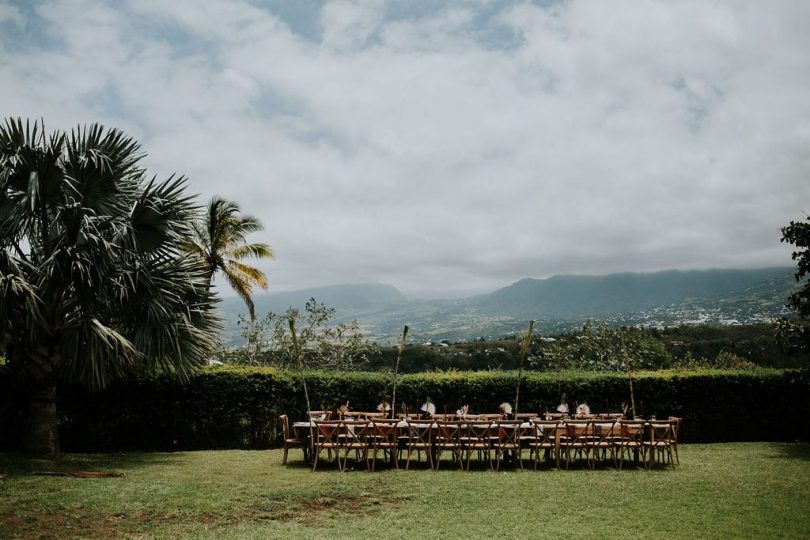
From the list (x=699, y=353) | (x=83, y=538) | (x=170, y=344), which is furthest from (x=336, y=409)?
(x=699, y=353)

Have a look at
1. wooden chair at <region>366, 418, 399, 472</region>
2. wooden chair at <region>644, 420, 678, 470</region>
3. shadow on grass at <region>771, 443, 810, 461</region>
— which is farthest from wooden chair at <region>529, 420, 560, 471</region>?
shadow on grass at <region>771, 443, 810, 461</region>

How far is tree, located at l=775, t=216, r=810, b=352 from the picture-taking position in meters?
16.5

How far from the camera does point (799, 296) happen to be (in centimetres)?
1695

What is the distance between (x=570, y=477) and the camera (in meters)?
11.9

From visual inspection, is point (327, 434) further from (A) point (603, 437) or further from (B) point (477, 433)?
(A) point (603, 437)

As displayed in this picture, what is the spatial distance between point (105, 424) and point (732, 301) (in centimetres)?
18001

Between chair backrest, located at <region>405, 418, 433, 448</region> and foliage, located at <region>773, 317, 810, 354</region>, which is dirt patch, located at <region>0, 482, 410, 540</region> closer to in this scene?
chair backrest, located at <region>405, 418, 433, 448</region>

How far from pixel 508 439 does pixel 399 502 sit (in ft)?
14.5

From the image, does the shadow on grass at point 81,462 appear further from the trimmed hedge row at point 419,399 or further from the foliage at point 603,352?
the foliage at point 603,352

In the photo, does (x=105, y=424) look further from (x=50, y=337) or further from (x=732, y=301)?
(x=732, y=301)

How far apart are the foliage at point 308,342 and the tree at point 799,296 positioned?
62.5ft

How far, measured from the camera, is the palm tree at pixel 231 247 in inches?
1019

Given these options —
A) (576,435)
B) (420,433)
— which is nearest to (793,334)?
(576,435)

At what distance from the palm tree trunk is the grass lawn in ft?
1.90
